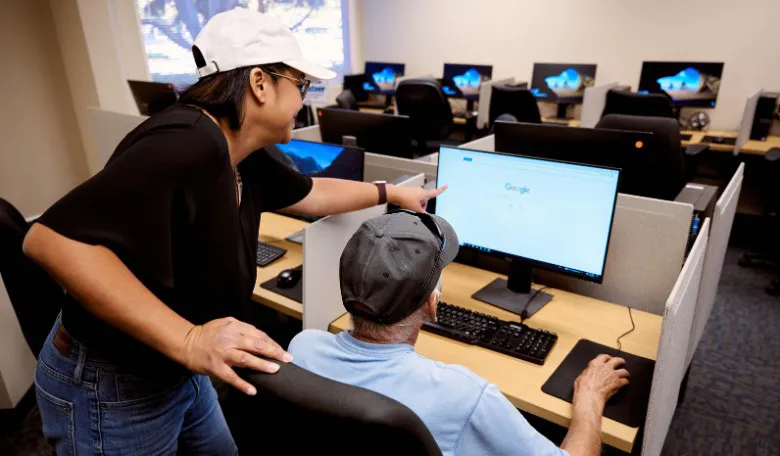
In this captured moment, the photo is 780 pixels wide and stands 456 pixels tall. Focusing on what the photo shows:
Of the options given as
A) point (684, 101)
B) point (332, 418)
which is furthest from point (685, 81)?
point (332, 418)

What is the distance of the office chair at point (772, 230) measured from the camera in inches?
125

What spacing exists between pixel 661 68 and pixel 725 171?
101 centimetres

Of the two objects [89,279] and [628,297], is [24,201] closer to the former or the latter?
[89,279]

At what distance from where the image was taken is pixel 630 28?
4.54 m

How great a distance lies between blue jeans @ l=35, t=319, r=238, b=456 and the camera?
1.00 metres

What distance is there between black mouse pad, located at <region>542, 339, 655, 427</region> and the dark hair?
942mm

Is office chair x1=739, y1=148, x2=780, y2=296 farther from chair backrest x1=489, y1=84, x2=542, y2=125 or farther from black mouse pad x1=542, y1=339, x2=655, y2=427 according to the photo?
black mouse pad x1=542, y1=339, x2=655, y2=427

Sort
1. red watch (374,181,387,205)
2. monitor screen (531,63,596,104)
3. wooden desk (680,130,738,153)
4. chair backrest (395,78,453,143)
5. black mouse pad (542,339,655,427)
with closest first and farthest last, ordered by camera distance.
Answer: black mouse pad (542,339,655,427) → red watch (374,181,387,205) → wooden desk (680,130,738,153) → chair backrest (395,78,453,143) → monitor screen (531,63,596,104)

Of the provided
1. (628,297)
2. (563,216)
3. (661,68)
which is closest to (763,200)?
Result: (661,68)

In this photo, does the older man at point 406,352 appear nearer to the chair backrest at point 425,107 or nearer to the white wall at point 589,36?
the chair backrest at point 425,107

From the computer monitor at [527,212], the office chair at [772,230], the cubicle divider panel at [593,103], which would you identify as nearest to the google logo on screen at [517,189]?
the computer monitor at [527,212]

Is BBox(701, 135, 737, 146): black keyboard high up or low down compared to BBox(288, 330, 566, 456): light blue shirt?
down

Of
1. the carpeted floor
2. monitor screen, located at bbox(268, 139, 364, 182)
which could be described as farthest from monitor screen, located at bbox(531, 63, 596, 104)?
monitor screen, located at bbox(268, 139, 364, 182)

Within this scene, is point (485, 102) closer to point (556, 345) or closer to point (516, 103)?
point (516, 103)
